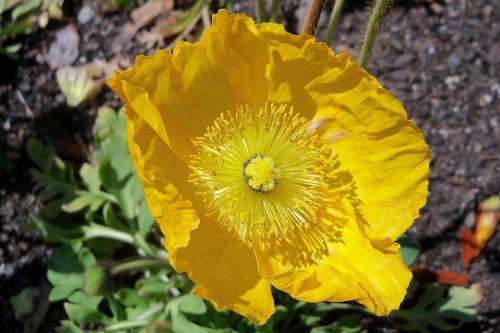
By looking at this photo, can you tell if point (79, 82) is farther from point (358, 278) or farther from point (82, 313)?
point (358, 278)

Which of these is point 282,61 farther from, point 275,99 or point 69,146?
point 69,146

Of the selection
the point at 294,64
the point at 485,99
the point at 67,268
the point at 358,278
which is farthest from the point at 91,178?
the point at 485,99

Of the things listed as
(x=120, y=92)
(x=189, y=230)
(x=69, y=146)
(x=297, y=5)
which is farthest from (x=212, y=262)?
(x=297, y=5)

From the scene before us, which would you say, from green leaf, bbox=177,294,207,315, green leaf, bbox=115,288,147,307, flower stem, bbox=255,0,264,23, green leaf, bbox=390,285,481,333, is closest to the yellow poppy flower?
green leaf, bbox=177,294,207,315

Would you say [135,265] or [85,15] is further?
[85,15]

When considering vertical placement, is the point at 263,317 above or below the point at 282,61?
below

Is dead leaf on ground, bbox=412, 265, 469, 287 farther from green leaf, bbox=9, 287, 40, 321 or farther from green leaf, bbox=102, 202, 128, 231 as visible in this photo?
green leaf, bbox=9, 287, 40, 321
